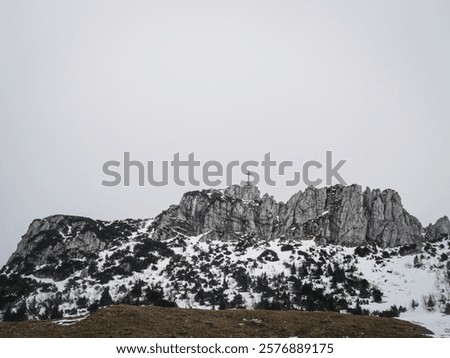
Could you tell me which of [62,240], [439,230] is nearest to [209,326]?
[439,230]

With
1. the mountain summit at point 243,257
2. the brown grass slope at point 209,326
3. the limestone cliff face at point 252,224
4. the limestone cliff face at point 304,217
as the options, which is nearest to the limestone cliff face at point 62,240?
the limestone cliff face at point 252,224

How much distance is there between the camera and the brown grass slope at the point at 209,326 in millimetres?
26047

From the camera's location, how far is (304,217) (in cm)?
17388

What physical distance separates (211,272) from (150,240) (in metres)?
42.0

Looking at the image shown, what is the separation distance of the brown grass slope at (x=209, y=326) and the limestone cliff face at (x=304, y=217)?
12985cm

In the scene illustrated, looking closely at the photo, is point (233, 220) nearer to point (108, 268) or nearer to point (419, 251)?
point (108, 268)

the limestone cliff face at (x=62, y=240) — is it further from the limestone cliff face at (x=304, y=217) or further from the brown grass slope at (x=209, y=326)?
the brown grass slope at (x=209, y=326)

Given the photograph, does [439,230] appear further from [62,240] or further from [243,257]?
[62,240]

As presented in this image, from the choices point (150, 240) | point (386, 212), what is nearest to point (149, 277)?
point (150, 240)

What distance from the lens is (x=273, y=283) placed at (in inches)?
4811

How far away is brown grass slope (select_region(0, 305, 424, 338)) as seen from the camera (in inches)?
1025

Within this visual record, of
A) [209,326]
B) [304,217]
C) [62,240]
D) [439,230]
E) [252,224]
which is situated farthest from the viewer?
[252,224]

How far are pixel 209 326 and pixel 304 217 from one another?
150 m
